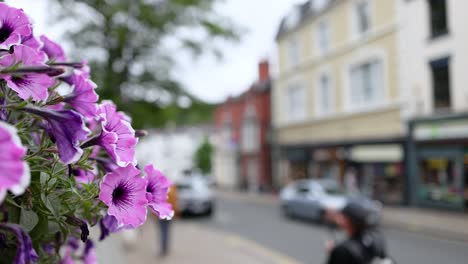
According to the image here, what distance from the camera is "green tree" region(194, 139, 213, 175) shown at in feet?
153

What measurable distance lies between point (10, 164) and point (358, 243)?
265 centimetres

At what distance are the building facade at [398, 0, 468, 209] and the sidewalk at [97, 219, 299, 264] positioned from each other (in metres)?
7.99

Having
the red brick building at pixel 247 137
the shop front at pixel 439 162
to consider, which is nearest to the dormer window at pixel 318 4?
the red brick building at pixel 247 137

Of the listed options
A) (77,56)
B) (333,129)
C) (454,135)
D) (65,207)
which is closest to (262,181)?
(333,129)

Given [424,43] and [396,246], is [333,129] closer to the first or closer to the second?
[424,43]

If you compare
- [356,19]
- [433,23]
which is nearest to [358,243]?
[433,23]

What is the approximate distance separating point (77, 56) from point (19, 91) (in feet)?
41.9

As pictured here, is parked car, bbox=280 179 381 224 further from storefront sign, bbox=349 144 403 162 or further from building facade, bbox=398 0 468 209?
storefront sign, bbox=349 144 403 162

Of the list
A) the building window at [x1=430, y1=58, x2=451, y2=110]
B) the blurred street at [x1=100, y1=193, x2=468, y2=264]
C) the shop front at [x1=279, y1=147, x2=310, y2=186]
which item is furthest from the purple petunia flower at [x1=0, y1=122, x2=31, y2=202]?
the shop front at [x1=279, y1=147, x2=310, y2=186]

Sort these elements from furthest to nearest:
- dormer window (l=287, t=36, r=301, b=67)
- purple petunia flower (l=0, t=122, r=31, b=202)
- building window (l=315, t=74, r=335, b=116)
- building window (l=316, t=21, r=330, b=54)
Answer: dormer window (l=287, t=36, r=301, b=67) < building window (l=316, t=21, r=330, b=54) < building window (l=315, t=74, r=335, b=116) < purple petunia flower (l=0, t=122, r=31, b=202)

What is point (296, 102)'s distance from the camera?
23953 mm

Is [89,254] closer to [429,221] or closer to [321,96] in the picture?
[429,221]

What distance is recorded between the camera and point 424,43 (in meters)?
14.6

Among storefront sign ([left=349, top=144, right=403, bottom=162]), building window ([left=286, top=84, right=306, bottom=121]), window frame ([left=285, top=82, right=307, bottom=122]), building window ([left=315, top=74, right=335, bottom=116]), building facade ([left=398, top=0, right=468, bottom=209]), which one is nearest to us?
building facade ([left=398, top=0, right=468, bottom=209])
